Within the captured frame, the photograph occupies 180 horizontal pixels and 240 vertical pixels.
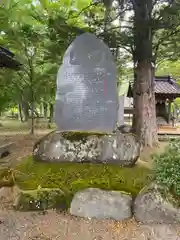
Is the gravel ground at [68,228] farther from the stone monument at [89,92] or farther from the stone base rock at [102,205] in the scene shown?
the stone monument at [89,92]

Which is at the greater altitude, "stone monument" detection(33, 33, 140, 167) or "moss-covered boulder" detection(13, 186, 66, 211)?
"stone monument" detection(33, 33, 140, 167)

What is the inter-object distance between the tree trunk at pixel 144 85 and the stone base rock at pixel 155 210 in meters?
4.88

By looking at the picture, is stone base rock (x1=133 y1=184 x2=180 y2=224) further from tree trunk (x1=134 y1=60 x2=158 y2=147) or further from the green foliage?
tree trunk (x1=134 y1=60 x2=158 y2=147)

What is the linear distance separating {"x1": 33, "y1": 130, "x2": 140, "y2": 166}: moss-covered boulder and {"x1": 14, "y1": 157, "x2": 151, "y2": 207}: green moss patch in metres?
0.11

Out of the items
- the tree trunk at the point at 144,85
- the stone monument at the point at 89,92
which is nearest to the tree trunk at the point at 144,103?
the tree trunk at the point at 144,85

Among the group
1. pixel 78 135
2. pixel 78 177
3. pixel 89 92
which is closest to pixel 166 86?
pixel 89 92

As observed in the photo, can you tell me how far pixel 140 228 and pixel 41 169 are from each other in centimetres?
192

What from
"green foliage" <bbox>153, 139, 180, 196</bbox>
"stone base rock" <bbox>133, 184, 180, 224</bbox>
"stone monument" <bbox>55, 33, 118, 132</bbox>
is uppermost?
"stone monument" <bbox>55, 33, 118, 132</bbox>

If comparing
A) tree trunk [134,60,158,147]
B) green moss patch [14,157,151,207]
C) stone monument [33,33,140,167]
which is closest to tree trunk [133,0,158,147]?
tree trunk [134,60,158,147]

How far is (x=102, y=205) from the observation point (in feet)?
13.1

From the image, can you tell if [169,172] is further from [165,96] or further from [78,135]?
[165,96]

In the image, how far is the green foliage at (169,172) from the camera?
13.0 feet

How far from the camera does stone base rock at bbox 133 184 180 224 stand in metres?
3.86

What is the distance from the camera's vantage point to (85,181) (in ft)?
14.2
